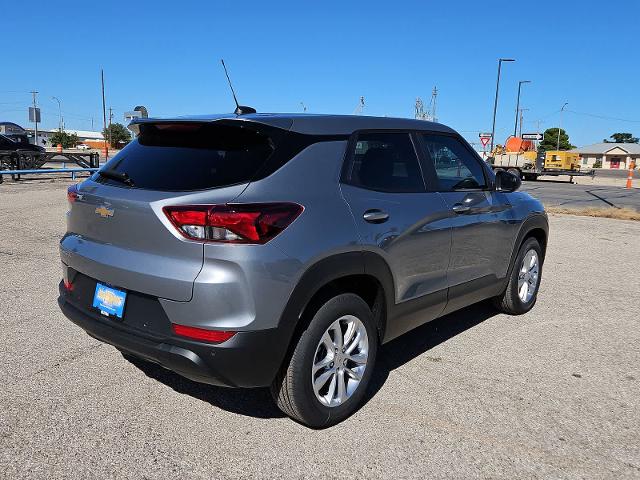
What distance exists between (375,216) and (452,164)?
1.43 metres

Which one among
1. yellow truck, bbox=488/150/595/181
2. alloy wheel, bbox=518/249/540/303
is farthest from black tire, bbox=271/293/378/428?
yellow truck, bbox=488/150/595/181

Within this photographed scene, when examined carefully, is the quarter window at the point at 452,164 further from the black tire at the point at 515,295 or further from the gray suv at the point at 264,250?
the black tire at the point at 515,295

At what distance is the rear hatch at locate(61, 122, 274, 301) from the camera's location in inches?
105

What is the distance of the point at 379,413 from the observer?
330cm

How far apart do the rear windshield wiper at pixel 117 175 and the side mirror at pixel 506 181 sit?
9.91ft

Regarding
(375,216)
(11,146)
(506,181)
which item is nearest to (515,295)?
(506,181)

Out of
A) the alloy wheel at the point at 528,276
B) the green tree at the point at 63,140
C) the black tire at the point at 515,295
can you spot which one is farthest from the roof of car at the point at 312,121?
the green tree at the point at 63,140

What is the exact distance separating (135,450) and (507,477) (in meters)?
1.85

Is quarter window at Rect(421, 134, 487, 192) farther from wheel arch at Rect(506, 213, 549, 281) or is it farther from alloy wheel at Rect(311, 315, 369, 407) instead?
alloy wheel at Rect(311, 315, 369, 407)

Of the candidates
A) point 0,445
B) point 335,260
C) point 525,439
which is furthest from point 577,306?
point 0,445

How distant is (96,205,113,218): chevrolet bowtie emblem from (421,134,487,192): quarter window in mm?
2174

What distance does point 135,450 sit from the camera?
9.20 ft

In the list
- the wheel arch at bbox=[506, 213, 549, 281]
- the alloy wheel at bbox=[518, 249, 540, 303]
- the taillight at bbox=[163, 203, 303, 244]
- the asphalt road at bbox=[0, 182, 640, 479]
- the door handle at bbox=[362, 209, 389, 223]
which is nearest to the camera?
the taillight at bbox=[163, 203, 303, 244]

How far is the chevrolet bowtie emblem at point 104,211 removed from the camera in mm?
2972
